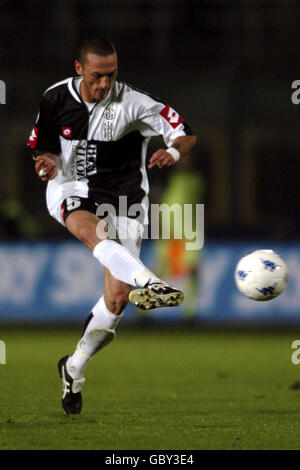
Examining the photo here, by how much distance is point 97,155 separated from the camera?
6020mm

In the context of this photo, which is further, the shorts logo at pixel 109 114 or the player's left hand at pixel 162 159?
the shorts logo at pixel 109 114

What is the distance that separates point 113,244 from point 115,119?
3.12 ft

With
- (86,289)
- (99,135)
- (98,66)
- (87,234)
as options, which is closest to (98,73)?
(98,66)

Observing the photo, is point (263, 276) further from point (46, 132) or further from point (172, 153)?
point (46, 132)

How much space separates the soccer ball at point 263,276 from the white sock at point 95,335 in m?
0.78

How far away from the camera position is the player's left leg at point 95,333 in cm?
580

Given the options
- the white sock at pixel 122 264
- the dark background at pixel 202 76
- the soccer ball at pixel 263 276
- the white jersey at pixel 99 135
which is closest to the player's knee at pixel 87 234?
the white sock at pixel 122 264

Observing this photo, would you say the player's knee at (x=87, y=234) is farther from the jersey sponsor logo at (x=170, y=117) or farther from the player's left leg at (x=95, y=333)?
the jersey sponsor logo at (x=170, y=117)

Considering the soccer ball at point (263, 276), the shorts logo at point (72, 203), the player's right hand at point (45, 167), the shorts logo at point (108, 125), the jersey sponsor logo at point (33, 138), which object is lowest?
the soccer ball at point (263, 276)

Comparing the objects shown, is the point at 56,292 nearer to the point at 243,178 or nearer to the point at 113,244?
the point at 243,178

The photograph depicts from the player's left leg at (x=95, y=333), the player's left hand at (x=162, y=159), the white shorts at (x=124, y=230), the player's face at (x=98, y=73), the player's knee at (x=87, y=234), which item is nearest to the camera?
the player's left hand at (x=162, y=159)

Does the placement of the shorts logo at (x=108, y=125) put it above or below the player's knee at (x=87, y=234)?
above

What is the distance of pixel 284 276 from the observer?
571cm
